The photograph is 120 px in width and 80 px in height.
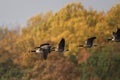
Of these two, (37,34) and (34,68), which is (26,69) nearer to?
(34,68)

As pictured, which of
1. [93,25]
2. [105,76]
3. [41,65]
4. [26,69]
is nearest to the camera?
[105,76]

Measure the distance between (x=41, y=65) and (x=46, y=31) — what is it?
53.6 ft

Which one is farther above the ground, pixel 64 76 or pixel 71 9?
pixel 71 9

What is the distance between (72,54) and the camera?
51.2 meters

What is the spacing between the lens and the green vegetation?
44.6 metres

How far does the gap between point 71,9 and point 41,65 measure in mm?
17253

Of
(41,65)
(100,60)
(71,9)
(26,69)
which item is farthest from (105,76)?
(71,9)

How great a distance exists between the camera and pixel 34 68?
155ft

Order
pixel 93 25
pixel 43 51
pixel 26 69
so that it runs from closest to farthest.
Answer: pixel 43 51 → pixel 26 69 → pixel 93 25

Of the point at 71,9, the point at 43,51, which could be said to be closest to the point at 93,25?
the point at 71,9

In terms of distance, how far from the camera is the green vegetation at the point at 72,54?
44625 mm

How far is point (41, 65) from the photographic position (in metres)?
47.2

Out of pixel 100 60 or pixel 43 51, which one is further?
pixel 100 60

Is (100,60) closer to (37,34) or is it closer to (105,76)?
(105,76)
